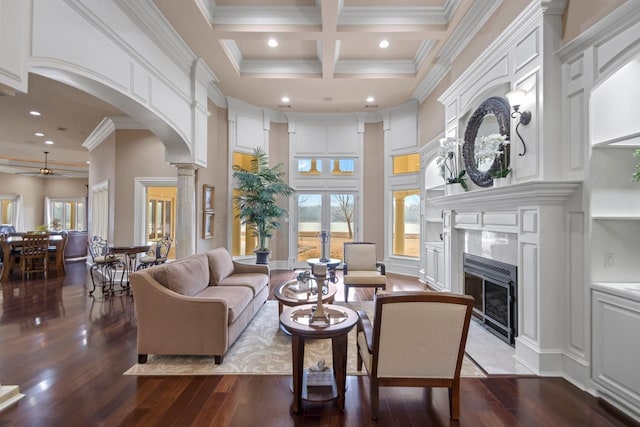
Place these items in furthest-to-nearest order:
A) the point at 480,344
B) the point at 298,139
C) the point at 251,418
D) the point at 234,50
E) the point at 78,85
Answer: the point at 298,139, the point at 234,50, the point at 480,344, the point at 78,85, the point at 251,418

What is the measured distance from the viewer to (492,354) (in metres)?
2.98

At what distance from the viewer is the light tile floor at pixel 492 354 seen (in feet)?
8.82

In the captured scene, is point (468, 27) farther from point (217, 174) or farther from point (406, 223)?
point (217, 174)

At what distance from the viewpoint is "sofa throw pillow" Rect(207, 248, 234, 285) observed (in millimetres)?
3919

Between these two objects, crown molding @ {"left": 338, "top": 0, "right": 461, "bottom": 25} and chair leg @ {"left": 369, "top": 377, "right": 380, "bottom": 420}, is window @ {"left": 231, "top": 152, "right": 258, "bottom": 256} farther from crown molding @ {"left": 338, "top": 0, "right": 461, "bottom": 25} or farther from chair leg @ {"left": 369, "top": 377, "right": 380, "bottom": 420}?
chair leg @ {"left": 369, "top": 377, "right": 380, "bottom": 420}

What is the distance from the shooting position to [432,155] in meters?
5.77

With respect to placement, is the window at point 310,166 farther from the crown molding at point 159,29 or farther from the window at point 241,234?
the crown molding at point 159,29

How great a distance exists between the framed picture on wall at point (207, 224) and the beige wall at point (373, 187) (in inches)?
137

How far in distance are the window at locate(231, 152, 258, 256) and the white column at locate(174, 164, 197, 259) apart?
4.92 feet

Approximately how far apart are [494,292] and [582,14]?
276 centimetres

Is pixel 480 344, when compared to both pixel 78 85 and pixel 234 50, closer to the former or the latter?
pixel 78 85

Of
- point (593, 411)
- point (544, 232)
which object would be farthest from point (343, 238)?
point (593, 411)

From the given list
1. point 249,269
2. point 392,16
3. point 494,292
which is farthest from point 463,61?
point 249,269

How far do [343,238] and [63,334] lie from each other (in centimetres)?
543
